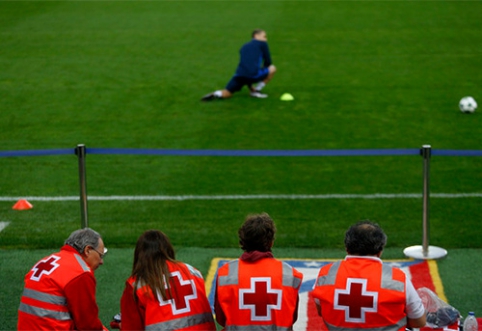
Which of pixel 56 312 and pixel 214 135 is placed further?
pixel 214 135

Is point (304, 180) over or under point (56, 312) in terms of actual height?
under

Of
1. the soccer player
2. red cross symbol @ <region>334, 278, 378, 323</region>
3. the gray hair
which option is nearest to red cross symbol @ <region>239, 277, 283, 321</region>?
red cross symbol @ <region>334, 278, 378, 323</region>

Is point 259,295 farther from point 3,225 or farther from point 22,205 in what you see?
point 22,205

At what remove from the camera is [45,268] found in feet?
17.2

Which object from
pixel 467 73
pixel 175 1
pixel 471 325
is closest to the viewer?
pixel 471 325

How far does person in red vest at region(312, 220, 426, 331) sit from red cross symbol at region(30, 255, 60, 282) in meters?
1.68

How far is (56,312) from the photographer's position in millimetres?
5203

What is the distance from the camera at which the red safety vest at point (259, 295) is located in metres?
4.95

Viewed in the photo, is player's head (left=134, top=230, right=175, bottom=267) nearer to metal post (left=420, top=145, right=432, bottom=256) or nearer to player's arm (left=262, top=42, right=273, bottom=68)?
metal post (left=420, top=145, right=432, bottom=256)

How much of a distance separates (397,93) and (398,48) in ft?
15.9

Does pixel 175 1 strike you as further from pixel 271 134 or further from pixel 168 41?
pixel 271 134

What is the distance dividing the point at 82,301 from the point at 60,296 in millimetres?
143

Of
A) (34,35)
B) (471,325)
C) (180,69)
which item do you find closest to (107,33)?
(34,35)

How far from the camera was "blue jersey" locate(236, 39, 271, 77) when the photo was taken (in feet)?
53.3
